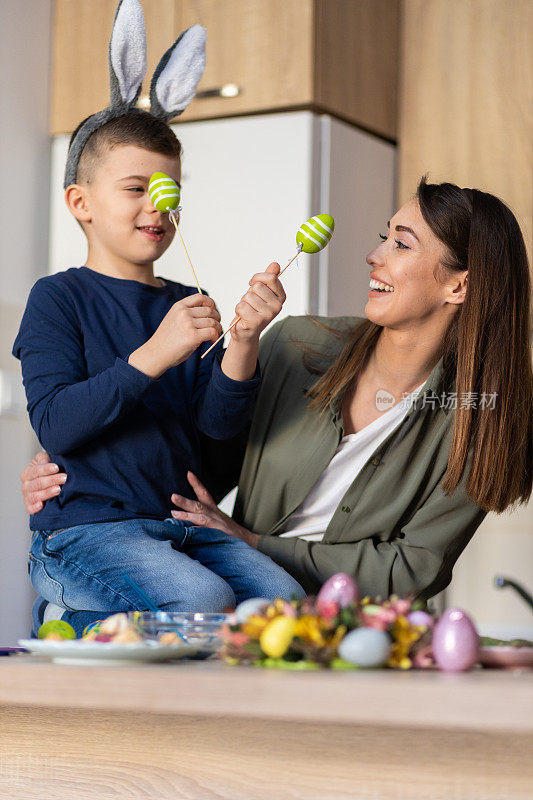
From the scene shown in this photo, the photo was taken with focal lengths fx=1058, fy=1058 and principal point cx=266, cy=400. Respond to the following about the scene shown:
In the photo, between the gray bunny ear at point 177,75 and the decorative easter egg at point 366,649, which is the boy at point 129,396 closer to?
the gray bunny ear at point 177,75

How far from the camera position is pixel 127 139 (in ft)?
5.34

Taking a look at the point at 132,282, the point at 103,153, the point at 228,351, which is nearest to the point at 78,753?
the point at 228,351

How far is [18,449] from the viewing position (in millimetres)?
2594

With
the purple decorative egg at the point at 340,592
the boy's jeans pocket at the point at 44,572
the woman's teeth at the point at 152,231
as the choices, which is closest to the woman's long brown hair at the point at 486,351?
the woman's teeth at the point at 152,231

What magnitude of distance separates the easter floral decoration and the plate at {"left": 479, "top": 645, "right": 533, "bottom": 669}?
5 centimetres

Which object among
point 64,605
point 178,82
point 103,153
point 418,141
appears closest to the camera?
point 64,605

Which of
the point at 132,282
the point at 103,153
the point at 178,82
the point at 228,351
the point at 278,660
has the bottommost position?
the point at 278,660

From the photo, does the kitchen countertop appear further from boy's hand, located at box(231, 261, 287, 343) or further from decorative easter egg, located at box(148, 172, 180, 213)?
decorative easter egg, located at box(148, 172, 180, 213)

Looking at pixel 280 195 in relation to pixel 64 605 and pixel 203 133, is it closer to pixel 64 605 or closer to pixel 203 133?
pixel 203 133

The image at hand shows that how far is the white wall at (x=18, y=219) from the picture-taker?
101 inches

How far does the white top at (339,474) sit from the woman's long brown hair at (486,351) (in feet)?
0.26

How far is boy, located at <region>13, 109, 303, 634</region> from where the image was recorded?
1405mm

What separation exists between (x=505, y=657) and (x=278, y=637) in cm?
19

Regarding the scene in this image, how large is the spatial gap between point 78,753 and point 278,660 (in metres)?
0.22
